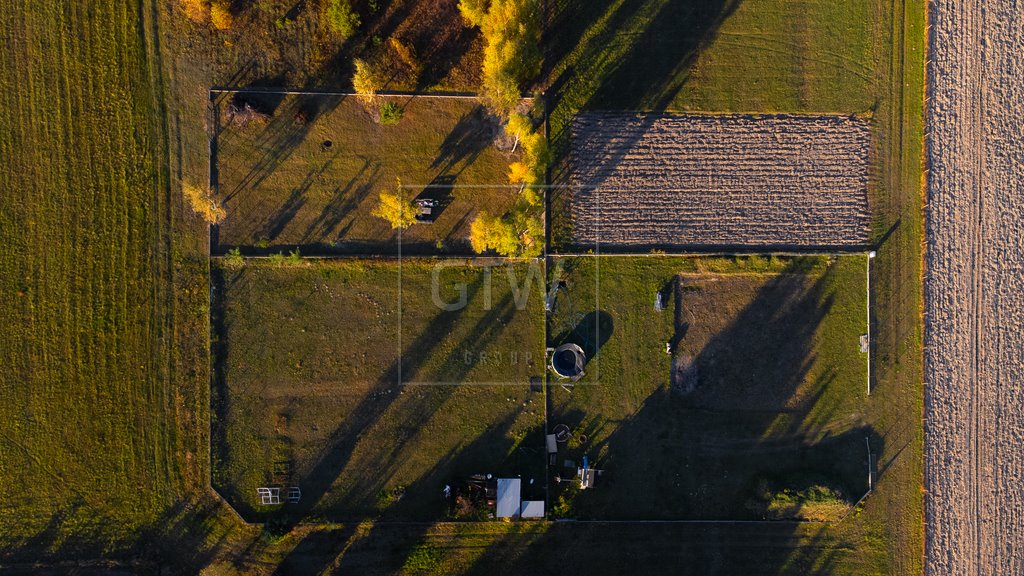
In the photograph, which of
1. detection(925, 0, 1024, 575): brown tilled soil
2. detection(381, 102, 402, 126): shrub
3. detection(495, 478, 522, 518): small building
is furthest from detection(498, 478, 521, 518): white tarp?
detection(925, 0, 1024, 575): brown tilled soil

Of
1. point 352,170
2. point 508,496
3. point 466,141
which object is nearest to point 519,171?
point 466,141

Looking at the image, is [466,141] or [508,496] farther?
[466,141]

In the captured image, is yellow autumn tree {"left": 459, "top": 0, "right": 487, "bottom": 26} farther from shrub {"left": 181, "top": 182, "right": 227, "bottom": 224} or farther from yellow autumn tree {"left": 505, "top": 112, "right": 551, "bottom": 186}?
shrub {"left": 181, "top": 182, "right": 227, "bottom": 224}

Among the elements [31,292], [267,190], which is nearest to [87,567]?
[31,292]

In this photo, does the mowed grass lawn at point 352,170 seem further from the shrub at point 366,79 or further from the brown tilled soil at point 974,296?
the brown tilled soil at point 974,296

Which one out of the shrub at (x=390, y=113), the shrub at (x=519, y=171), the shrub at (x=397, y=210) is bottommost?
the shrub at (x=397, y=210)

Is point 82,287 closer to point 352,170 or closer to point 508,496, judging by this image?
point 352,170

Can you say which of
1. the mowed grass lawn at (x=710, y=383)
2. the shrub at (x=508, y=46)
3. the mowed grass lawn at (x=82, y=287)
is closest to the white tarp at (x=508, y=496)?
the mowed grass lawn at (x=710, y=383)
